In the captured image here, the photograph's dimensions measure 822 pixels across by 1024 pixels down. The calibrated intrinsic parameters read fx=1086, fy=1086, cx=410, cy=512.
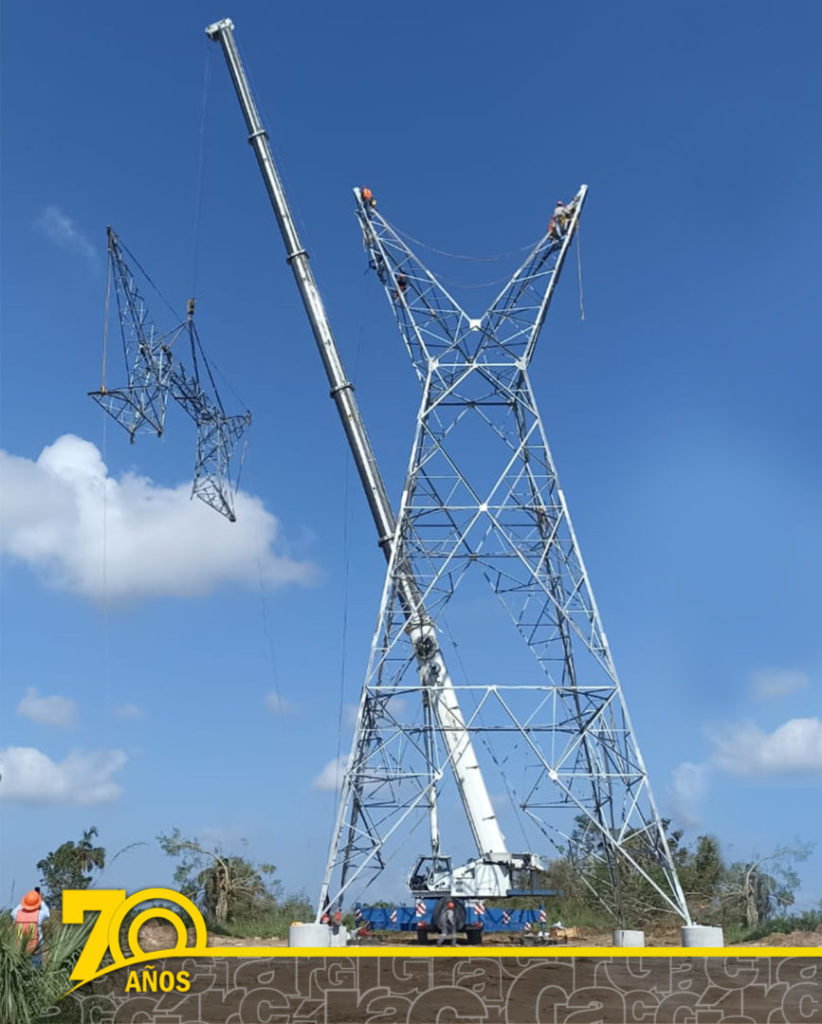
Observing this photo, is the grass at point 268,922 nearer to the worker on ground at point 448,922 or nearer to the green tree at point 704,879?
the worker on ground at point 448,922

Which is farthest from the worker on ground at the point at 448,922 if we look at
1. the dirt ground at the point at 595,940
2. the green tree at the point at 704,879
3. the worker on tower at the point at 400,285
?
the worker on tower at the point at 400,285

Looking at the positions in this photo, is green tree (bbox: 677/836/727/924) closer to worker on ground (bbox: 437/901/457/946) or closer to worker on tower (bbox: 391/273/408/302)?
worker on ground (bbox: 437/901/457/946)

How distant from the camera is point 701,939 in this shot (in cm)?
2241

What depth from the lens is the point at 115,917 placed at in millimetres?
13938

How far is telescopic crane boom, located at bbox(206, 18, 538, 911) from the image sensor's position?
26.3m

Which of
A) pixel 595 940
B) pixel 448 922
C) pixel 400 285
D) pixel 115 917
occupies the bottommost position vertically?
pixel 595 940

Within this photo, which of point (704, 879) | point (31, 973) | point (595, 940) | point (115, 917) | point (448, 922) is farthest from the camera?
point (704, 879)

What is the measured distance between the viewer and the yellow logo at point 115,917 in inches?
537

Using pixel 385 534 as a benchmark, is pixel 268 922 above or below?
below

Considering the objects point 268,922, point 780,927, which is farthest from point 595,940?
point 268,922

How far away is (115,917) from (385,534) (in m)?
16.3

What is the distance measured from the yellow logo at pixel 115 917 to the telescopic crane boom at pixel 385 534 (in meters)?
9.98

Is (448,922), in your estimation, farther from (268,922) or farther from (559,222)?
(559,222)

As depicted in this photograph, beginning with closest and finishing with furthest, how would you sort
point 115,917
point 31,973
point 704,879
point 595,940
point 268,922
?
1. point 31,973
2. point 115,917
3. point 595,940
4. point 268,922
5. point 704,879
